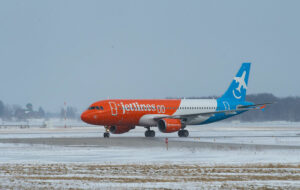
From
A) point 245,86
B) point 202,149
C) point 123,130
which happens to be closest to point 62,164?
point 202,149

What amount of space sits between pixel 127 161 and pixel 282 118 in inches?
3128

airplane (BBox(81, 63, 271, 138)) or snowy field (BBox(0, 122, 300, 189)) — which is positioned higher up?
airplane (BBox(81, 63, 271, 138))

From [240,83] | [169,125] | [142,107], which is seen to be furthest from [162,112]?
[240,83]

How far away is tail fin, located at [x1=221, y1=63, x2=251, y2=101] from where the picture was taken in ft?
224

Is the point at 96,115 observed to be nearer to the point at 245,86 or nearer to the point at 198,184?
the point at 245,86

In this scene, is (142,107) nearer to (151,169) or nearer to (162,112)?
(162,112)

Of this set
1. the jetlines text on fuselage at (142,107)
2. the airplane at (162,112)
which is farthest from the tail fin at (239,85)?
the jetlines text on fuselage at (142,107)

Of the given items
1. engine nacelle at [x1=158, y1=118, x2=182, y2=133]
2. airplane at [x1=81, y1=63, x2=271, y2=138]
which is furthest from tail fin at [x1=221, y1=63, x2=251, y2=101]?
engine nacelle at [x1=158, y1=118, x2=182, y2=133]

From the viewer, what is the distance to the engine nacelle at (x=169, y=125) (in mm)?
57156

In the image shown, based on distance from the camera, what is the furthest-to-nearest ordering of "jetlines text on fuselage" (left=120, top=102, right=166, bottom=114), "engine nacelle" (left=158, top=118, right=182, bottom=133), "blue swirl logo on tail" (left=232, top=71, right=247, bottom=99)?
1. "blue swirl logo on tail" (left=232, top=71, right=247, bottom=99)
2. "jetlines text on fuselage" (left=120, top=102, right=166, bottom=114)
3. "engine nacelle" (left=158, top=118, right=182, bottom=133)

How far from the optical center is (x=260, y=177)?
76.9 feet

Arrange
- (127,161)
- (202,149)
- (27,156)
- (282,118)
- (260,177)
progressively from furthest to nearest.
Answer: (282,118) → (202,149) → (27,156) → (127,161) → (260,177)

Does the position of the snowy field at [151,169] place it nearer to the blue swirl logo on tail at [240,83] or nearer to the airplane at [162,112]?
the airplane at [162,112]

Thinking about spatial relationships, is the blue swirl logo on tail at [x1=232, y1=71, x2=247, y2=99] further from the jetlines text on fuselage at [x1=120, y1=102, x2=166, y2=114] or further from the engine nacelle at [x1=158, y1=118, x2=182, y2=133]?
the engine nacelle at [x1=158, y1=118, x2=182, y2=133]
